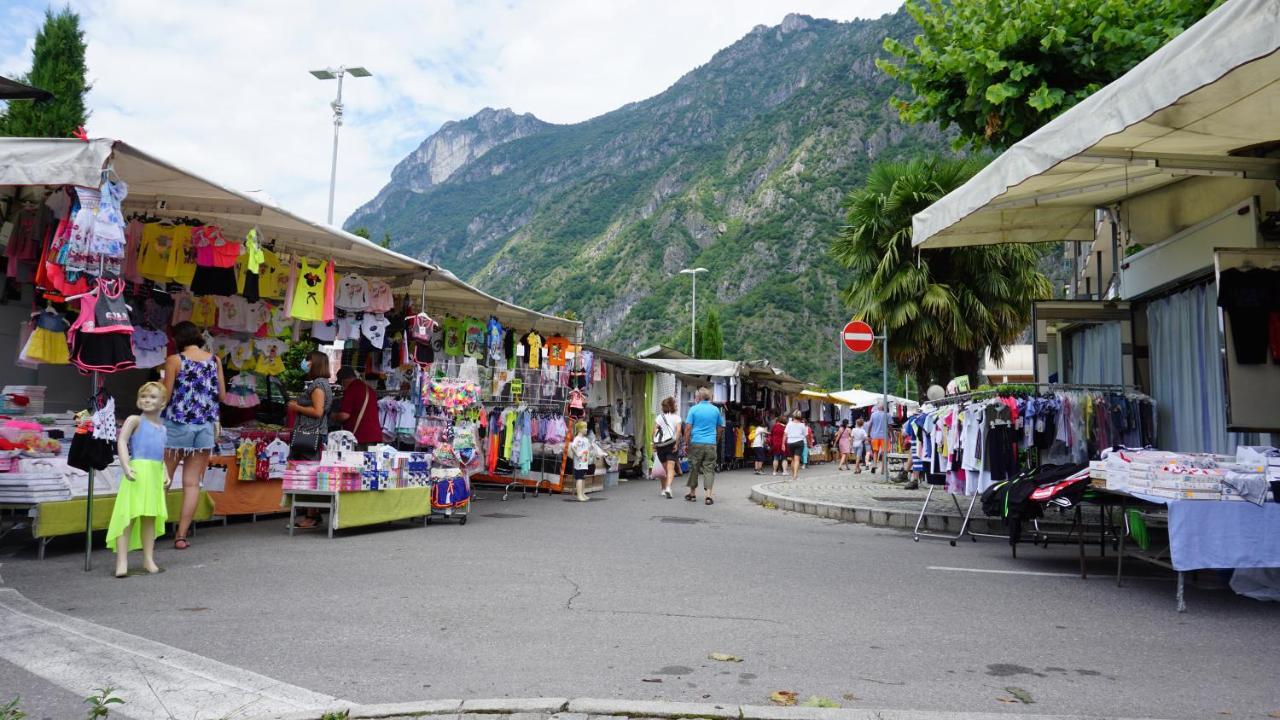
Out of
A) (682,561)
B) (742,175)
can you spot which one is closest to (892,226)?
(682,561)

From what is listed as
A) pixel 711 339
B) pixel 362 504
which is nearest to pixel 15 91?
pixel 362 504

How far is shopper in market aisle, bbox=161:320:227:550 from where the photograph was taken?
780cm

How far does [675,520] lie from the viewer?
11695mm

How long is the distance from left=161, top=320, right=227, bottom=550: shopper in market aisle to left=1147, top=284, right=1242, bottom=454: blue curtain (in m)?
9.76

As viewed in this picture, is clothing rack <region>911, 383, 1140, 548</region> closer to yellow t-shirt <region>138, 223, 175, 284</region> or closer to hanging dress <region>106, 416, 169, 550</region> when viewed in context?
hanging dress <region>106, 416, 169, 550</region>

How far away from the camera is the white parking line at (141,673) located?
3723mm

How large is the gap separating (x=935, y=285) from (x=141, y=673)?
17.8 metres

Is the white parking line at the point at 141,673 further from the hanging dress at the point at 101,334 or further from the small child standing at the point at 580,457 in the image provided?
the small child standing at the point at 580,457

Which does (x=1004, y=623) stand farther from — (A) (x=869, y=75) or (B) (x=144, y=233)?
(A) (x=869, y=75)

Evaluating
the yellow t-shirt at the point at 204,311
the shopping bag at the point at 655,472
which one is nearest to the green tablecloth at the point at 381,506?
the yellow t-shirt at the point at 204,311

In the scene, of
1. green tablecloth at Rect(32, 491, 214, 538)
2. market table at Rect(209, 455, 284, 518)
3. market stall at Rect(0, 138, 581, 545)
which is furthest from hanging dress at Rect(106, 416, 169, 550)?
market table at Rect(209, 455, 284, 518)

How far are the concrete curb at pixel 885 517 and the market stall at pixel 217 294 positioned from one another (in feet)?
17.7

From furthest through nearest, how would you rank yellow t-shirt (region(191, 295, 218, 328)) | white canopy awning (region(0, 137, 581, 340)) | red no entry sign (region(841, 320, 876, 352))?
red no entry sign (region(841, 320, 876, 352)) → yellow t-shirt (region(191, 295, 218, 328)) → white canopy awning (region(0, 137, 581, 340))

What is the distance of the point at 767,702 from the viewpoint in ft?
12.6
